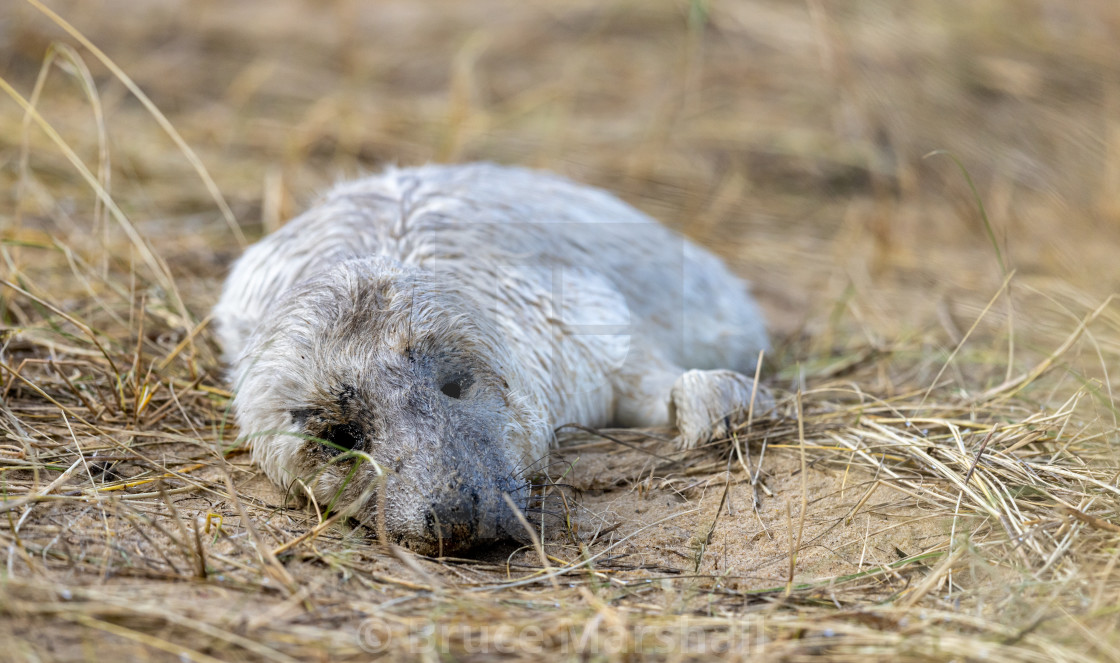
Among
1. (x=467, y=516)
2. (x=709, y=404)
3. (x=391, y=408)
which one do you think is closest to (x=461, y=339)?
(x=391, y=408)

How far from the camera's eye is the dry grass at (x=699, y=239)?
2283 mm

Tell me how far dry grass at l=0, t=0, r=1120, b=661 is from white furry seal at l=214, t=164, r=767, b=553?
18 centimetres

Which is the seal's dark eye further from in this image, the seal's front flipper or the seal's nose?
the seal's front flipper

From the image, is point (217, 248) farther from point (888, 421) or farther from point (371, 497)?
point (888, 421)

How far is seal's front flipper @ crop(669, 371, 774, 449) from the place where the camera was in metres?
3.48

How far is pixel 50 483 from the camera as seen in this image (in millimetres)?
2904

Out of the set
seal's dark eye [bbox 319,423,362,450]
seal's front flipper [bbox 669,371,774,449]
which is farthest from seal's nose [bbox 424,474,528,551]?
seal's front flipper [bbox 669,371,774,449]

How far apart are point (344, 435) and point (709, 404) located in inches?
55.8

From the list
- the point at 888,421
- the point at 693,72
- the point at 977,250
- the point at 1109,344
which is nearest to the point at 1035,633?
the point at 888,421

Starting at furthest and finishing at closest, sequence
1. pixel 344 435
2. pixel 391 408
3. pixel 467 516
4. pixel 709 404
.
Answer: pixel 709 404, pixel 344 435, pixel 391 408, pixel 467 516

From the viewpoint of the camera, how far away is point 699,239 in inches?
259

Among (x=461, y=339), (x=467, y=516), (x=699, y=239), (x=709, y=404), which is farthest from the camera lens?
(x=699, y=239)

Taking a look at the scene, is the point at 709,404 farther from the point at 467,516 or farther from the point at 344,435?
the point at 344,435

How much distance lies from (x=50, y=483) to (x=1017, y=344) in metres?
4.12
